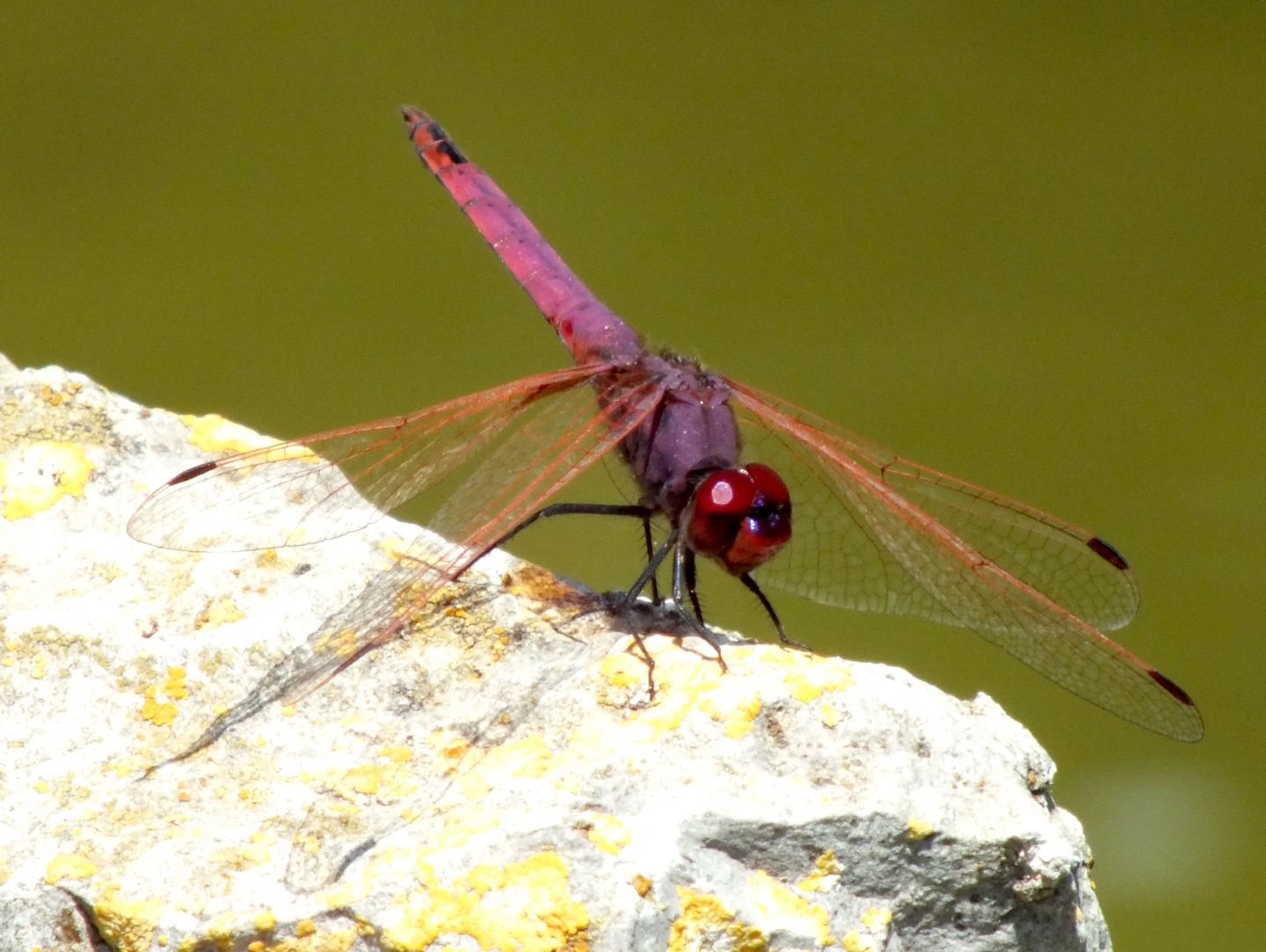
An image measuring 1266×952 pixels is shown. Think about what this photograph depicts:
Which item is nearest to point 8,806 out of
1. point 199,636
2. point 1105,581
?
point 199,636

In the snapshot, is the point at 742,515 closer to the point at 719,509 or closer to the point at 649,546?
the point at 719,509

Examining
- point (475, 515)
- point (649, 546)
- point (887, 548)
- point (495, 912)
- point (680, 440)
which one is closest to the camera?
point (495, 912)

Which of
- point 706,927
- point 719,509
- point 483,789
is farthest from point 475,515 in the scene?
point 706,927

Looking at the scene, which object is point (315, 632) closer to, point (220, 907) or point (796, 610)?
point (220, 907)

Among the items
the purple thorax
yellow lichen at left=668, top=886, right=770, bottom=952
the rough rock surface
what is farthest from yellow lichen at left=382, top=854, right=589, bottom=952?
the purple thorax

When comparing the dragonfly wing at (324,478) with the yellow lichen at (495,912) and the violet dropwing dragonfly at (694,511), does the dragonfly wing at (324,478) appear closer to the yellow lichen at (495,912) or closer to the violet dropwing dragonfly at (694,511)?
the violet dropwing dragonfly at (694,511)
